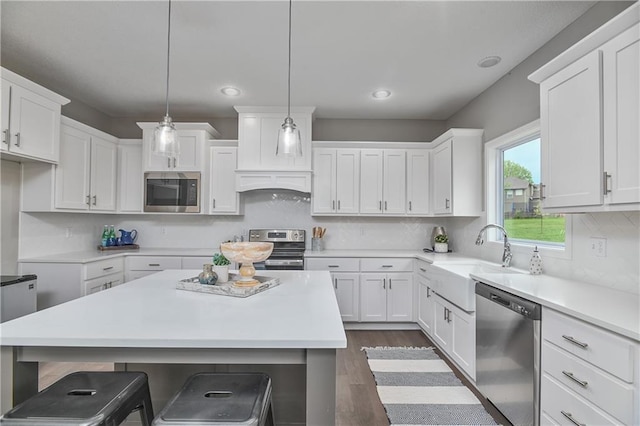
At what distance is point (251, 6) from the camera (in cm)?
208

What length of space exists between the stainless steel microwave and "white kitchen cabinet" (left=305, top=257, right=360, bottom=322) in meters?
1.61

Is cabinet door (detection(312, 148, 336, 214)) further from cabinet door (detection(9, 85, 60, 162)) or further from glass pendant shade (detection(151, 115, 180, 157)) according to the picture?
cabinet door (detection(9, 85, 60, 162))

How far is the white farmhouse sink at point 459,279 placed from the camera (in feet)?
7.86

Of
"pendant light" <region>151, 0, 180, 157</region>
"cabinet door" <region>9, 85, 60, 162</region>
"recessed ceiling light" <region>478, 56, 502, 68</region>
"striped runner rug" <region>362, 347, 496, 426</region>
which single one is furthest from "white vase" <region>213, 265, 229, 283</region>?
"recessed ceiling light" <region>478, 56, 502, 68</region>

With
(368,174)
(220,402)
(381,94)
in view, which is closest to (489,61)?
(381,94)

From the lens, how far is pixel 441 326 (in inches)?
118

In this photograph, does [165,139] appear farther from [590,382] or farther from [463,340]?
[463,340]

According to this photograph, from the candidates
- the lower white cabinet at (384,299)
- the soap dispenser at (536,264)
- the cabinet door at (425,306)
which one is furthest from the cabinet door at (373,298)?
the soap dispenser at (536,264)

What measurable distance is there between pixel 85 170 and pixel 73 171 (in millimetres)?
179

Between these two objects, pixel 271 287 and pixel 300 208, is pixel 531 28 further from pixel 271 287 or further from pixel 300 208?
pixel 300 208

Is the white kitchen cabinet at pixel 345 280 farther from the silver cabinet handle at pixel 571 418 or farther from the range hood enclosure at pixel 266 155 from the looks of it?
the silver cabinet handle at pixel 571 418

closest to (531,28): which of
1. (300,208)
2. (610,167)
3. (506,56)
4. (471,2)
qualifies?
(506,56)

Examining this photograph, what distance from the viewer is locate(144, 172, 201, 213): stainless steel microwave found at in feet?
12.8

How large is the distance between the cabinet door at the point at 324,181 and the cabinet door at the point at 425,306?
1365mm
